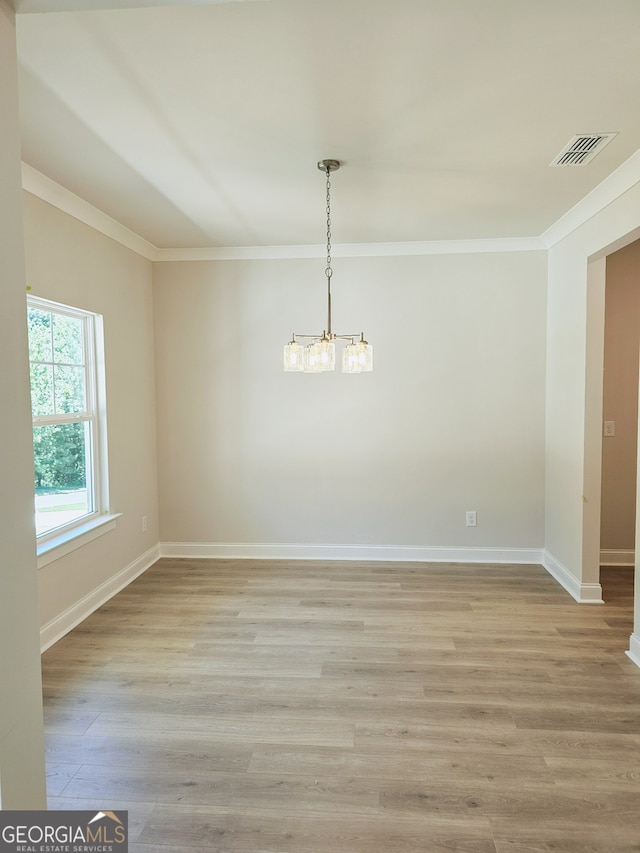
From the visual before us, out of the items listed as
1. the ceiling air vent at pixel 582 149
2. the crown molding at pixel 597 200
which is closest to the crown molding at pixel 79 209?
the ceiling air vent at pixel 582 149

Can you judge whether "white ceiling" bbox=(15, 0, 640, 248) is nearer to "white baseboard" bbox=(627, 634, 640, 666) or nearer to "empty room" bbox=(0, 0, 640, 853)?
"empty room" bbox=(0, 0, 640, 853)

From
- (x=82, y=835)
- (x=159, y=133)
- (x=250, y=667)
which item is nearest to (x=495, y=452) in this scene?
(x=250, y=667)

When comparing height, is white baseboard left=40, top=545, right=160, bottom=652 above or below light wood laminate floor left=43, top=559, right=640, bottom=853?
above

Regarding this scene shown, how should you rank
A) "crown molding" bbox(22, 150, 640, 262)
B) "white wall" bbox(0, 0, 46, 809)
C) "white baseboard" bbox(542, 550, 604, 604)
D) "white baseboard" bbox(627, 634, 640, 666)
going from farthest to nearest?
"white baseboard" bbox(542, 550, 604, 604), "crown molding" bbox(22, 150, 640, 262), "white baseboard" bbox(627, 634, 640, 666), "white wall" bbox(0, 0, 46, 809)

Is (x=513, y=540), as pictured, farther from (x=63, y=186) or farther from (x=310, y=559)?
(x=63, y=186)

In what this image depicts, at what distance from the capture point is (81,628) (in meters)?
3.20

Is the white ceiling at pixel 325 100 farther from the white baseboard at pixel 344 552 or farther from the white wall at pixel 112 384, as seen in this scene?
the white baseboard at pixel 344 552

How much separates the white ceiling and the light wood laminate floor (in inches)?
99.3

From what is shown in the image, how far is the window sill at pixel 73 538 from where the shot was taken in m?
2.91

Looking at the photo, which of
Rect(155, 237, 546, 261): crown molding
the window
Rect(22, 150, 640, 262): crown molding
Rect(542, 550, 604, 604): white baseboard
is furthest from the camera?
Rect(155, 237, 546, 261): crown molding

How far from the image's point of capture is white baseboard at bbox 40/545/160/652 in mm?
3000

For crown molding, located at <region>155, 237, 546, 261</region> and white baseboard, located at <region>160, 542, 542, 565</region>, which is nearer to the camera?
crown molding, located at <region>155, 237, 546, 261</region>

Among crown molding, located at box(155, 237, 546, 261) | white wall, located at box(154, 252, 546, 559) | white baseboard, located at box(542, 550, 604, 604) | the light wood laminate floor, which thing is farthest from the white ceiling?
white baseboard, located at box(542, 550, 604, 604)

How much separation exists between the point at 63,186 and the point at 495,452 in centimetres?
372
